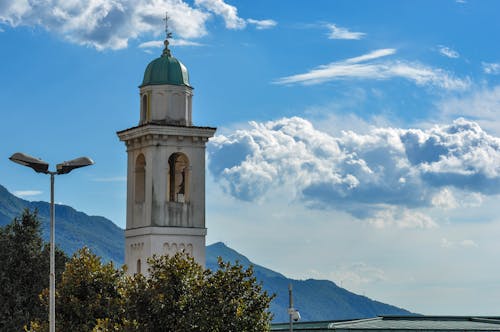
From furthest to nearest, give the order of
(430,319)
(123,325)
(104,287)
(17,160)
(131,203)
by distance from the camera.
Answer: (131,203)
(430,319)
(104,287)
(123,325)
(17,160)

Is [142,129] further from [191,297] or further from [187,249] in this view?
[191,297]

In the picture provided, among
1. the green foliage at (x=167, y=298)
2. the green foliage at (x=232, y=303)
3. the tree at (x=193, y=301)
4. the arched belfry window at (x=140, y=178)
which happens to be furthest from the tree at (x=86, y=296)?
the arched belfry window at (x=140, y=178)

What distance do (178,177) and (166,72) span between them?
805 cm

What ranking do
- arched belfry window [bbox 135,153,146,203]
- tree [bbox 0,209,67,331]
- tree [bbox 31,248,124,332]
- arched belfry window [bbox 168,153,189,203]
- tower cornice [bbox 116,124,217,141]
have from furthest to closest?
arched belfry window [bbox 135,153,146,203] → arched belfry window [bbox 168,153,189,203] → tower cornice [bbox 116,124,217,141] → tree [bbox 0,209,67,331] → tree [bbox 31,248,124,332]

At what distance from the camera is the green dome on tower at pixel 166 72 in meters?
88.6

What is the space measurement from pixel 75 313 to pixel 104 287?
2299mm

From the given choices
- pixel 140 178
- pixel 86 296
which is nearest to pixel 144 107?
pixel 140 178

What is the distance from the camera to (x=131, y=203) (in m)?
90.5

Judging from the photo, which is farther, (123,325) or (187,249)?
(187,249)

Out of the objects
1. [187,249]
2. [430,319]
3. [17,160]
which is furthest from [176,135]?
[17,160]

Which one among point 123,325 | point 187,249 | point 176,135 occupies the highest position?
point 176,135

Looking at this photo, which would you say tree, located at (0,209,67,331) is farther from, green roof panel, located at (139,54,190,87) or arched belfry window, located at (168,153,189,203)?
green roof panel, located at (139,54,190,87)

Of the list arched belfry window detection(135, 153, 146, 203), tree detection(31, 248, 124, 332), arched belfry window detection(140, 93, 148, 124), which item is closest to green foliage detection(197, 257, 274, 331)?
tree detection(31, 248, 124, 332)

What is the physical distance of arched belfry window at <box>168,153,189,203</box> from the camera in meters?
89.9
